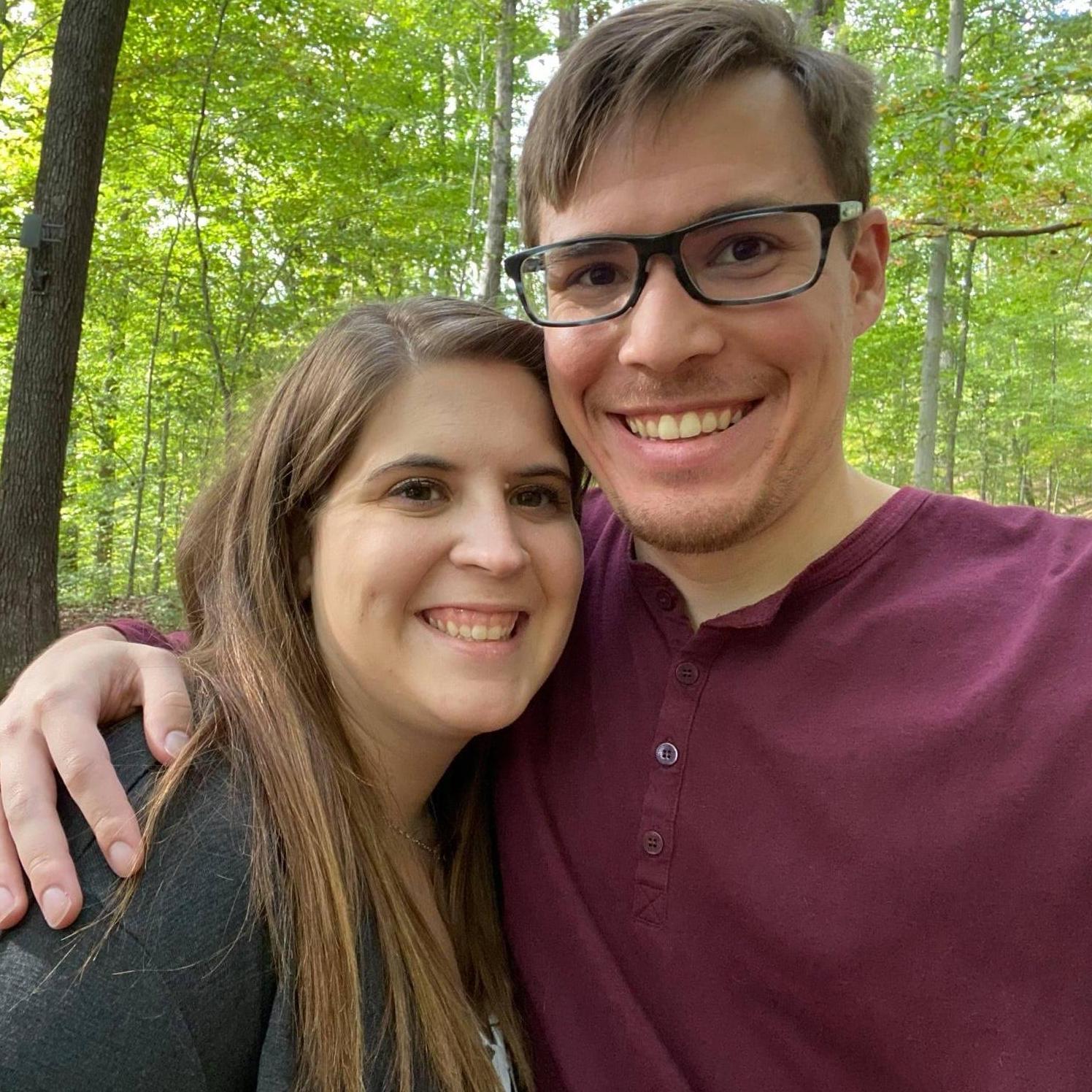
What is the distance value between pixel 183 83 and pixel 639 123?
843 centimetres

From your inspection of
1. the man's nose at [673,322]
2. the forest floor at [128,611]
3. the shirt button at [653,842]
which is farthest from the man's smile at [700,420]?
the forest floor at [128,611]

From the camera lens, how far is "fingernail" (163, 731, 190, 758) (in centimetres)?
139

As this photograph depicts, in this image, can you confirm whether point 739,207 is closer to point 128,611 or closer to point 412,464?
point 412,464

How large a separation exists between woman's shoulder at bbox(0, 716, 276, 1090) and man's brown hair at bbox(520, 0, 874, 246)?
1400 mm

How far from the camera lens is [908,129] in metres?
6.65

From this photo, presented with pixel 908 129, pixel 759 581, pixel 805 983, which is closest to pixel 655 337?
pixel 759 581

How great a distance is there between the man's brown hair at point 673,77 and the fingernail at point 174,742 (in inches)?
49.7

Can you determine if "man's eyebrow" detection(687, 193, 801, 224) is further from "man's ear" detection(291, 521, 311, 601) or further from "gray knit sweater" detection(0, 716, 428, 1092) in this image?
"gray knit sweater" detection(0, 716, 428, 1092)

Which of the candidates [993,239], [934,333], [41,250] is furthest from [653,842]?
[934,333]

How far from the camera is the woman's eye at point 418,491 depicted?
65.1 inches

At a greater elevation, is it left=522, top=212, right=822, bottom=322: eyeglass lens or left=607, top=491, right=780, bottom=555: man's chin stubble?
left=522, top=212, right=822, bottom=322: eyeglass lens

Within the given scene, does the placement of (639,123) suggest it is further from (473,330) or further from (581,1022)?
(581,1022)

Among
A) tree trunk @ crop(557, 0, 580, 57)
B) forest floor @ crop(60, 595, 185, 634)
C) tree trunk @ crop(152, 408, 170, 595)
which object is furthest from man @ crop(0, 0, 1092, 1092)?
tree trunk @ crop(152, 408, 170, 595)

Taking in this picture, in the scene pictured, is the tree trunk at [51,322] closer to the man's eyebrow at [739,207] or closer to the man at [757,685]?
→ the man at [757,685]
